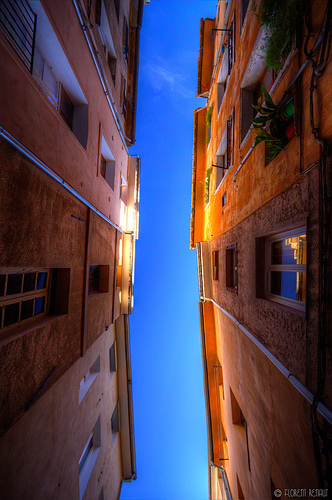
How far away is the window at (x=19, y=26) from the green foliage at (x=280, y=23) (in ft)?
13.5

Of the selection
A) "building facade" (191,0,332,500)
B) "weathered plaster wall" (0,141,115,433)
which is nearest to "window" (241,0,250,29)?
"building facade" (191,0,332,500)

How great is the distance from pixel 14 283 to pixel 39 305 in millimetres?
1043

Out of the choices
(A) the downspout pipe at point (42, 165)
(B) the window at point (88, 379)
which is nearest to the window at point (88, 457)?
(B) the window at point (88, 379)

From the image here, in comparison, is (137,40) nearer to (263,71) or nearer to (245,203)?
(263,71)

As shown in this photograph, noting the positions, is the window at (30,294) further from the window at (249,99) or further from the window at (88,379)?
the window at (249,99)

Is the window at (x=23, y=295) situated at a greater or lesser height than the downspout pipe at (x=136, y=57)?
lesser

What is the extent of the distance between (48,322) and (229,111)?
8970 mm

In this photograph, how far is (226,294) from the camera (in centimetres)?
782

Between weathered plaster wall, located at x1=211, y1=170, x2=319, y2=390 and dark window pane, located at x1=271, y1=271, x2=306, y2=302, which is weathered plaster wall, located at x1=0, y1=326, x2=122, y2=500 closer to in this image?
weathered plaster wall, located at x1=211, y1=170, x2=319, y2=390

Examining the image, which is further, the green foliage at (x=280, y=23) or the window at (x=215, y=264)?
the window at (x=215, y=264)

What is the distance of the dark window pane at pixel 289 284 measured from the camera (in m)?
3.53

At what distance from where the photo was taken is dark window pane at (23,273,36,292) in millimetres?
3859

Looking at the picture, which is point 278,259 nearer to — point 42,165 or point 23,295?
point 42,165

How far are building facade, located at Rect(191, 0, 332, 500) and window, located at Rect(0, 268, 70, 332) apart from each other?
4362 mm
